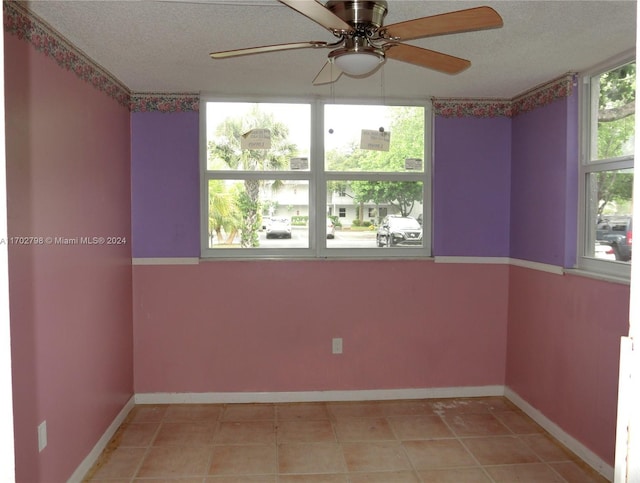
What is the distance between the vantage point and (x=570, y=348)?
9.75ft

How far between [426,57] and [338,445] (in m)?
2.31

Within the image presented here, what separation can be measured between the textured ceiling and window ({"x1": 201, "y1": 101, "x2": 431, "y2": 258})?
0.70ft

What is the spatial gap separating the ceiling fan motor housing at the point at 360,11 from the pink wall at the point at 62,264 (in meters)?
1.21

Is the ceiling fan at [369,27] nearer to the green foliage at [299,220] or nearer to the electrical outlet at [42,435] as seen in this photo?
the electrical outlet at [42,435]

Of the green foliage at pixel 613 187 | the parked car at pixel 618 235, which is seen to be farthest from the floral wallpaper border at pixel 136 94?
the parked car at pixel 618 235

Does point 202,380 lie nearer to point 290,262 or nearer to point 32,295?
point 290,262

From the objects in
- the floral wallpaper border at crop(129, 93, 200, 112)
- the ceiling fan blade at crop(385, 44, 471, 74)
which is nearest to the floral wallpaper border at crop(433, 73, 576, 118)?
the ceiling fan blade at crop(385, 44, 471, 74)

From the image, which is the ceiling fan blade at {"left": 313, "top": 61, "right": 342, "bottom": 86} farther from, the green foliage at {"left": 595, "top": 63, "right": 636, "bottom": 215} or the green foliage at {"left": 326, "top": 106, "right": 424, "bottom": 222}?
the green foliage at {"left": 595, "top": 63, "right": 636, "bottom": 215}

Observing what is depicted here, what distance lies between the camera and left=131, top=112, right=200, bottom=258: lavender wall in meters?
3.53

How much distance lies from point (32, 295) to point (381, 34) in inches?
70.4

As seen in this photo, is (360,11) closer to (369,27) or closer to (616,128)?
(369,27)

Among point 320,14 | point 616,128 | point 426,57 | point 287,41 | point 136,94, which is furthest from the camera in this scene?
point 136,94

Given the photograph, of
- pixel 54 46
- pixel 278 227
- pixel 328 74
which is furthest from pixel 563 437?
pixel 54 46

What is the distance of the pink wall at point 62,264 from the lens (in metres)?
2.00
